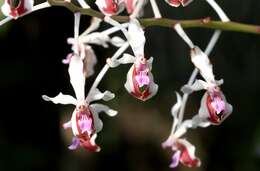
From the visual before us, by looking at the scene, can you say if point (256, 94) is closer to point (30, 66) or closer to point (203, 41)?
point (203, 41)

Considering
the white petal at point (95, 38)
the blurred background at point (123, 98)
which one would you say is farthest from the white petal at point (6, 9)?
the blurred background at point (123, 98)

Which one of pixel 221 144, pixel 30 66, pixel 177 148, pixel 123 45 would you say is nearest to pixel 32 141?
pixel 30 66

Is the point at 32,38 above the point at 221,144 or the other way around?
above

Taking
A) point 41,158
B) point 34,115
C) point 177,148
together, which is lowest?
point 177,148

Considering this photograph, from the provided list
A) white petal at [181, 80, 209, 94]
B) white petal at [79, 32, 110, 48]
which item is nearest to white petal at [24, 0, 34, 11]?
white petal at [79, 32, 110, 48]

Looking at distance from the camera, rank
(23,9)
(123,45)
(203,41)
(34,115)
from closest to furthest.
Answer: (23,9) < (123,45) < (203,41) < (34,115)
